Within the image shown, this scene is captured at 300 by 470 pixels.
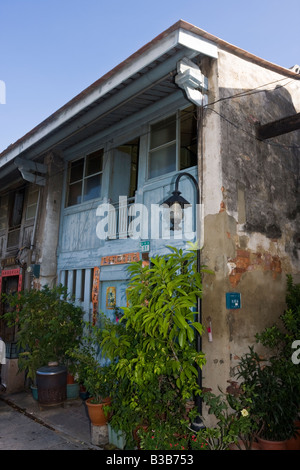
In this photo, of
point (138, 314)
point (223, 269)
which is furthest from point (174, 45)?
point (138, 314)

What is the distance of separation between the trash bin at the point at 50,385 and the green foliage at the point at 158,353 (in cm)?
218

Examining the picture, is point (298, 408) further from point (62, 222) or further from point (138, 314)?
point (62, 222)

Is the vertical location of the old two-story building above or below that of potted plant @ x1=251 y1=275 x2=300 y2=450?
above

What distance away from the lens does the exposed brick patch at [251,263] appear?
5.00 metres

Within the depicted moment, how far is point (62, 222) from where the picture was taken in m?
8.91

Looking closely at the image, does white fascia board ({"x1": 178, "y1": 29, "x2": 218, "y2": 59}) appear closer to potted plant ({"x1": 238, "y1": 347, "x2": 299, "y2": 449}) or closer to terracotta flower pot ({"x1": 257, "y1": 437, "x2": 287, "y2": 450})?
potted plant ({"x1": 238, "y1": 347, "x2": 299, "y2": 449})

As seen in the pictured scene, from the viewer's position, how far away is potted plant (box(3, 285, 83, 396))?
22.8 ft

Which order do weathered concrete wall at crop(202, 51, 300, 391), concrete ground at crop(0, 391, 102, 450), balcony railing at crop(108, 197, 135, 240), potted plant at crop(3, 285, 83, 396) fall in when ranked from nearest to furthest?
1. weathered concrete wall at crop(202, 51, 300, 391)
2. concrete ground at crop(0, 391, 102, 450)
3. potted plant at crop(3, 285, 83, 396)
4. balcony railing at crop(108, 197, 135, 240)

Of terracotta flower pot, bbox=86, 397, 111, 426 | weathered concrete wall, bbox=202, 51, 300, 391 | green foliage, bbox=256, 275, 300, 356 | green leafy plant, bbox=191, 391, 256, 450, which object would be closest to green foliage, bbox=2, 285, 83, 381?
terracotta flower pot, bbox=86, 397, 111, 426

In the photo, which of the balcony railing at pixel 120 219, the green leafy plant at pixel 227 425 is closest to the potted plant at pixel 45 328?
the balcony railing at pixel 120 219

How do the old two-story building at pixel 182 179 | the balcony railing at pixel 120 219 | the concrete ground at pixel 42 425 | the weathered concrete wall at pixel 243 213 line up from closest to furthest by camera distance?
the weathered concrete wall at pixel 243 213 < the concrete ground at pixel 42 425 < the old two-story building at pixel 182 179 < the balcony railing at pixel 120 219

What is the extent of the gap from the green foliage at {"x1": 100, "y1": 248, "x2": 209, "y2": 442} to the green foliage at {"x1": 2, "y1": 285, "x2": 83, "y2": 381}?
265 cm

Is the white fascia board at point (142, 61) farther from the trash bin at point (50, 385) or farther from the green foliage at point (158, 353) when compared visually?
the trash bin at point (50, 385)
